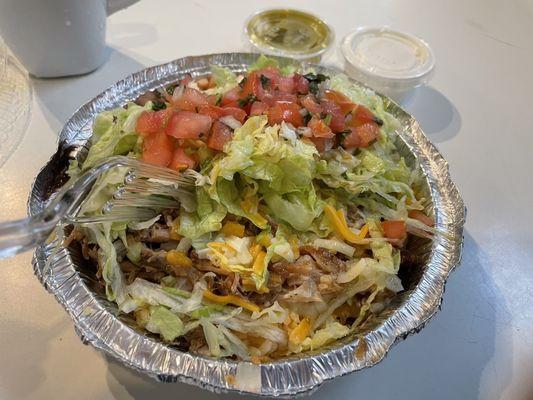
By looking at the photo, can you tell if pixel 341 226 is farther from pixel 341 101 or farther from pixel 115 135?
pixel 115 135

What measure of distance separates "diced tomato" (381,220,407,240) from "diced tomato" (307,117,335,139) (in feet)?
0.97

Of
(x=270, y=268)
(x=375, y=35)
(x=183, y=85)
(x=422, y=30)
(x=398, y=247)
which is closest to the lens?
(x=270, y=268)

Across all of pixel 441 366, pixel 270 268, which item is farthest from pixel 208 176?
pixel 441 366

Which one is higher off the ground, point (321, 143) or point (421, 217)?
point (321, 143)

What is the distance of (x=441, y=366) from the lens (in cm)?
141

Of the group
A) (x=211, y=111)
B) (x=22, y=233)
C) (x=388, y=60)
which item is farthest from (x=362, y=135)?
(x=22, y=233)

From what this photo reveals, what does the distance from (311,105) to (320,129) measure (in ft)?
0.34

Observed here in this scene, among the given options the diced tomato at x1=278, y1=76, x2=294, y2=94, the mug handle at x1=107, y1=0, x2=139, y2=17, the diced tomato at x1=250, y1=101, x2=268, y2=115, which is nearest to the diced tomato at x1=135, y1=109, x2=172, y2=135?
the diced tomato at x1=250, y1=101, x2=268, y2=115

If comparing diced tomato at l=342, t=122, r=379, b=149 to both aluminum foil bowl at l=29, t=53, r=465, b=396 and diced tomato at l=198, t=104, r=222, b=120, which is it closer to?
aluminum foil bowl at l=29, t=53, r=465, b=396

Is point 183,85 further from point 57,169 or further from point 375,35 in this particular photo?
point 375,35

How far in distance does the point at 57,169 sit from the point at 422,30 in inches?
82.8

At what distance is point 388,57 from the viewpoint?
2150 millimetres

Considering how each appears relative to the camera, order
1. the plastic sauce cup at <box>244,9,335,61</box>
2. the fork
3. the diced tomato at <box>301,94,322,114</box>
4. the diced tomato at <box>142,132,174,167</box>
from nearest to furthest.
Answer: the fork → the diced tomato at <box>142,132,174,167</box> → the diced tomato at <box>301,94,322,114</box> → the plastic sauce cup at <box>244,9,335,61</box>

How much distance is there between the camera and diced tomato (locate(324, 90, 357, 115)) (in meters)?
1.50
